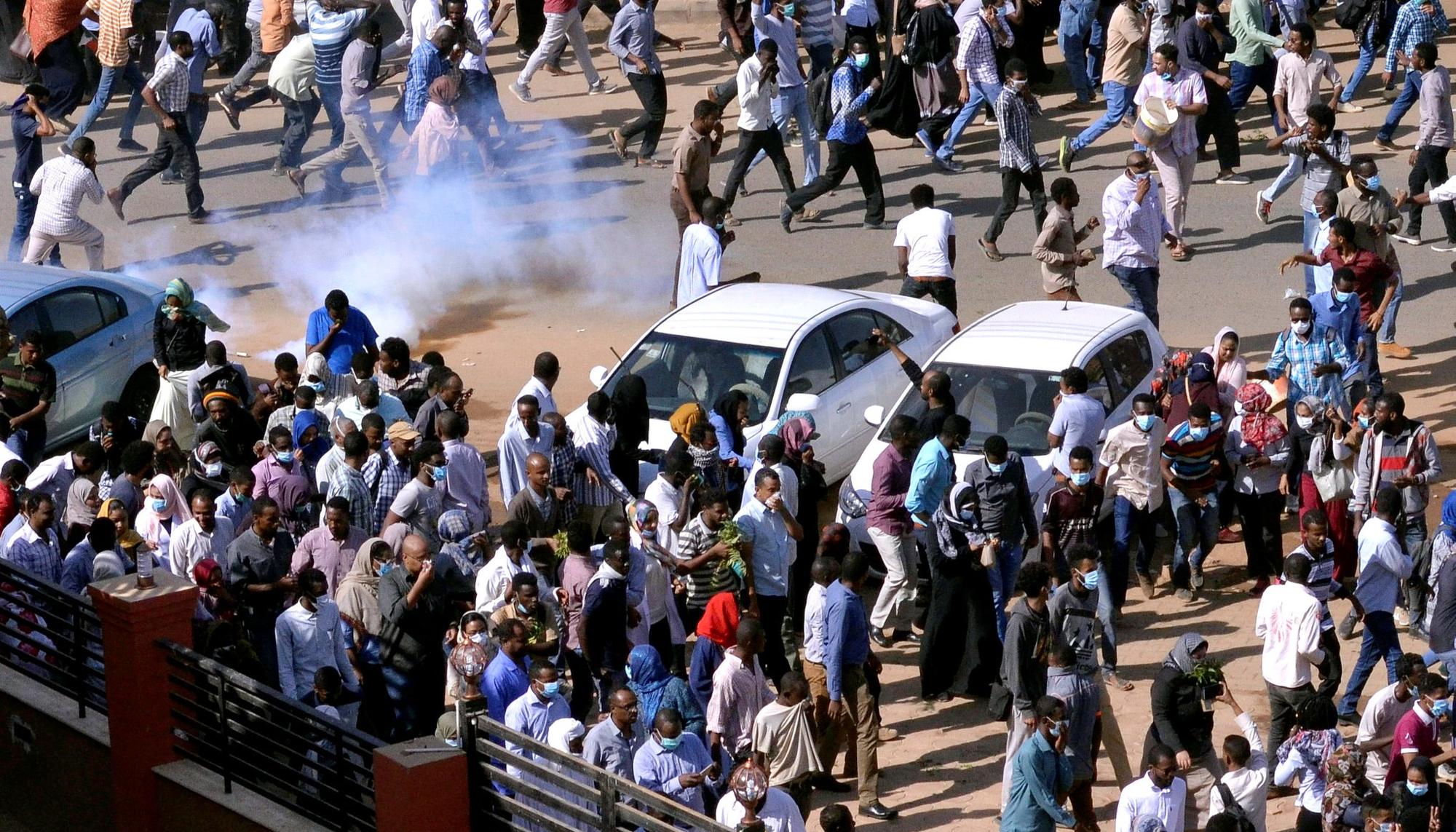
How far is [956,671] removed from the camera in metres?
12.4

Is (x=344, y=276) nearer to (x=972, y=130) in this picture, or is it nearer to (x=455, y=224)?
(x=455, y=224)

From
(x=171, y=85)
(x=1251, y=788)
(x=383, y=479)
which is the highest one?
(x=171, y=85)

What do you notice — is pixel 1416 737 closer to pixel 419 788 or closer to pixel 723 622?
pixel 723 622

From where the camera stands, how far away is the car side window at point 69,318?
15.3 meters

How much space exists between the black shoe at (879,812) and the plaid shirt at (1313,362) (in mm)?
4611

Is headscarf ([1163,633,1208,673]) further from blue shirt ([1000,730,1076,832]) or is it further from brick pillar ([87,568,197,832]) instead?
brick pillar ([87,568,197,832])

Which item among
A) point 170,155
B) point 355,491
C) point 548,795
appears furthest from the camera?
point 170,155

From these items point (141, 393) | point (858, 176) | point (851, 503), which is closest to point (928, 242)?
point (851, 503)

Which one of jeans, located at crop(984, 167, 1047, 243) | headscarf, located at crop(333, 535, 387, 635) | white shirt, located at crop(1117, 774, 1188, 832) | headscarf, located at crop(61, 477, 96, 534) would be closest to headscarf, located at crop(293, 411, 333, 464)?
headscarf, located at crop(61, 477, 96, 534)

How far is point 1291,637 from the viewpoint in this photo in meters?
11.2

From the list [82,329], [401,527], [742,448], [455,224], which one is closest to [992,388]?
[742,448]

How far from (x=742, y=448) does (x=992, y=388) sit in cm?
169

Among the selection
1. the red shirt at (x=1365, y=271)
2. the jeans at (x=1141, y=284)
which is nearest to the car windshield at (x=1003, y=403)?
the jeans at (x=1141, y=284)

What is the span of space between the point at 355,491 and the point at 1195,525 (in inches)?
201
